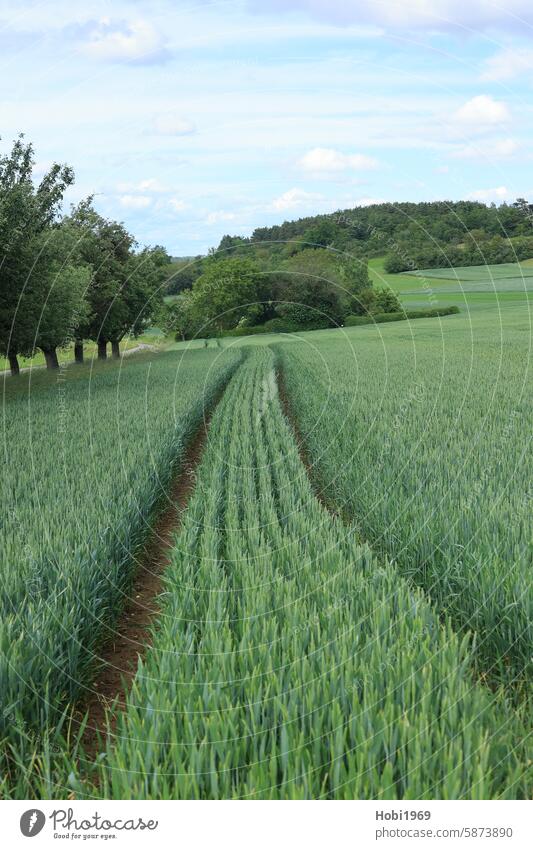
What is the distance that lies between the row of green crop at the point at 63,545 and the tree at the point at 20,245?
→ 24.0 ft

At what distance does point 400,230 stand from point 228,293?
4724 mm

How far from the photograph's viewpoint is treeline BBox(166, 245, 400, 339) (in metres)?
13.2

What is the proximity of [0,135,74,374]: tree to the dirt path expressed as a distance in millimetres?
13056

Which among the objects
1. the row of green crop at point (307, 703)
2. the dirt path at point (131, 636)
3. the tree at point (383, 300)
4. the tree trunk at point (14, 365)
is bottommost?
the dirt path at point (131, 636)

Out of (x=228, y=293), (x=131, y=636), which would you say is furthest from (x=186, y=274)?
(x=131, y=636)

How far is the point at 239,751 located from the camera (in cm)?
363

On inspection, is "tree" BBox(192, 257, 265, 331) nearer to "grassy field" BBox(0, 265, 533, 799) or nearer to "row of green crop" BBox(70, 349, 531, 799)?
"grassy field" BBox(0, 265, 533, 799)

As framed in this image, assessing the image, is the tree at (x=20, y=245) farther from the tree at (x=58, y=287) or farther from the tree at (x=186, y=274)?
the tree at (x=186, y=274)

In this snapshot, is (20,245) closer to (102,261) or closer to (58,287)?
(58,287)

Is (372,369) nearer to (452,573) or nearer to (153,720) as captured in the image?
(452,573)

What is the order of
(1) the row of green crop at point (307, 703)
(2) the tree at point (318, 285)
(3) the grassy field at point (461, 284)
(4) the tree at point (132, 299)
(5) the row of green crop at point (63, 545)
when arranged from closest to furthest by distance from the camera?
1. (1) the row of green crop at point (307, 703)
2. (5) the row of green crop at point (63, 545)
3. (2) the tree at point (318, 285)
4. (3) the grassy field at point (461, 284)
5. (4) the tree at point (132, 299)

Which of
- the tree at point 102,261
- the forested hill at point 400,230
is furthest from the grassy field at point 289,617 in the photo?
the tree at point 102,261

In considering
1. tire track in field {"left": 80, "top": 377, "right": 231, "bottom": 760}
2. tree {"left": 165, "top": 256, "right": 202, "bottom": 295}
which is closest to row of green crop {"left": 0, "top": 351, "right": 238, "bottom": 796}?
tire track in field {"left": 80, "top": 377, "right": 231, "bottom": 760}

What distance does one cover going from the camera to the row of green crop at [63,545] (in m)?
4.71
